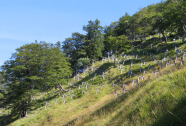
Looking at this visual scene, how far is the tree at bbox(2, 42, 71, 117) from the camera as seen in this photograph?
2317 cm

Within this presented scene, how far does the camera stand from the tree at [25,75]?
23.2m

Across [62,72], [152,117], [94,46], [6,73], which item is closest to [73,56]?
[94,46]

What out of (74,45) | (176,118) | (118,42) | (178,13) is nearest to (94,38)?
(74,45)

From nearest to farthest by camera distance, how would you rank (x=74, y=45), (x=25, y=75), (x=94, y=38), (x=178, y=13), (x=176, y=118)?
(x=176, y=118)
(x=25, y=75)
(x=178, y=13)
(x=94, y=38)
(x=74, y=45)

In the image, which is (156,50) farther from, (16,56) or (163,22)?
(16,56)

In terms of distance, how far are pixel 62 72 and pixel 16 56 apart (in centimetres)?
950

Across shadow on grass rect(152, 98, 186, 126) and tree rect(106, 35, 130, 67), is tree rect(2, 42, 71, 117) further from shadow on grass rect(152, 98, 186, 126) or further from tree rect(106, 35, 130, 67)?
shadow on grass rect(152, 98, 186, 126)

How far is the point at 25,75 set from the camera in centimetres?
2489

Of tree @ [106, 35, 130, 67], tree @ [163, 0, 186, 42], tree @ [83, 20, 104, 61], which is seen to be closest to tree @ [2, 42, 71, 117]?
tree @ [106, 35, 130, 67]

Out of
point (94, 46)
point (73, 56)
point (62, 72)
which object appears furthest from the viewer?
point (73, 56)

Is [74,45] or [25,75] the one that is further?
[74,45]

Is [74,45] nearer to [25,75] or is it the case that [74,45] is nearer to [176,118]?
[25,75]

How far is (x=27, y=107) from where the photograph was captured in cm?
2417

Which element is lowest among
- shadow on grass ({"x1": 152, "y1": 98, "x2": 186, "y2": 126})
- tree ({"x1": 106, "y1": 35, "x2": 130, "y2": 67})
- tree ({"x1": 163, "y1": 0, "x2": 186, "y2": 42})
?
shadow on grass ({"x1": 152, "y1": 98, "x2": 186, "y2": 126})
